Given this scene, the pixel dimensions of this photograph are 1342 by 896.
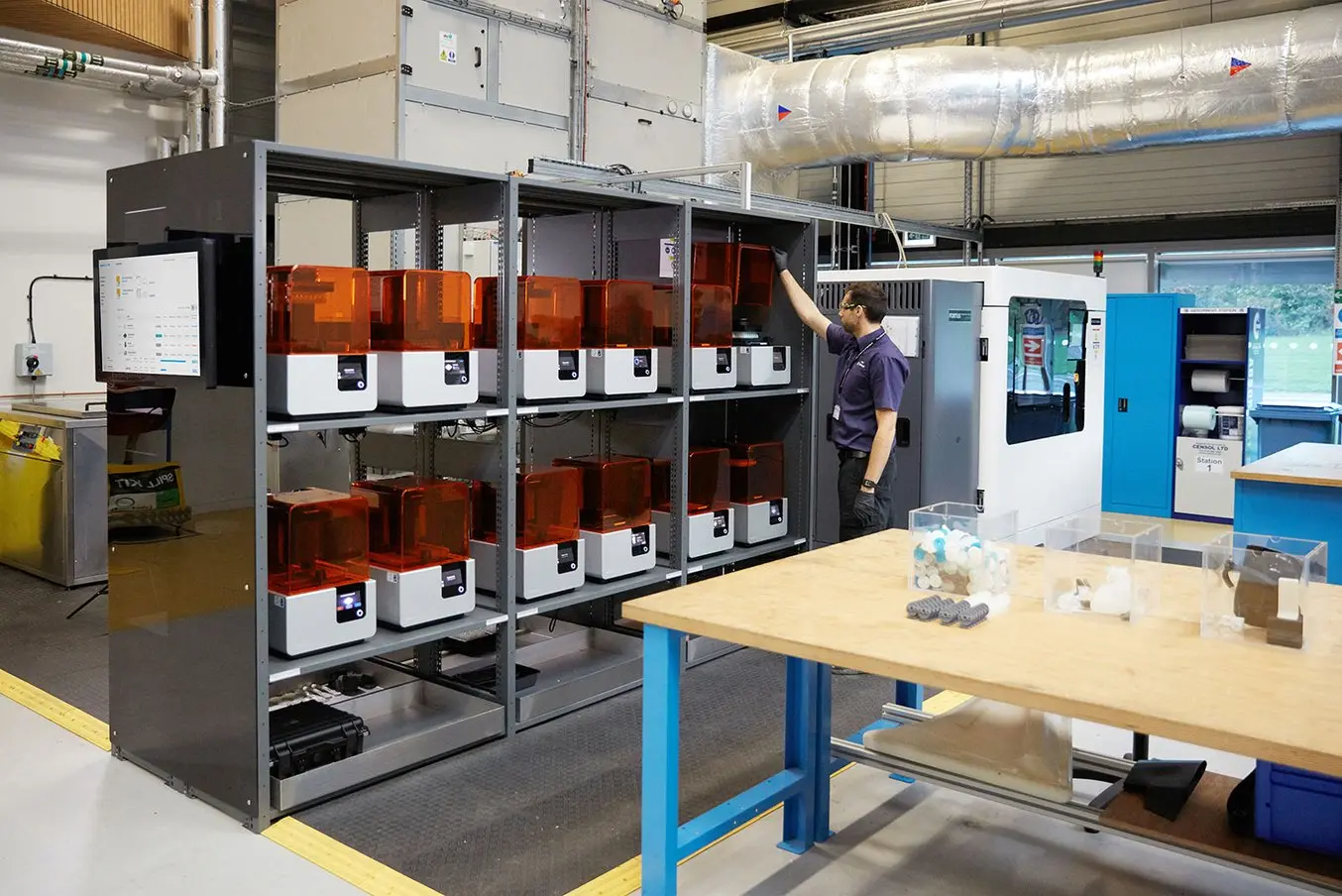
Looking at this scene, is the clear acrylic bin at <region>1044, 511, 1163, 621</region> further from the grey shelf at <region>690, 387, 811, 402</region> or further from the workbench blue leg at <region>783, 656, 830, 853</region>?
the grey shelf at <region>690, 387, 811, 402</region>

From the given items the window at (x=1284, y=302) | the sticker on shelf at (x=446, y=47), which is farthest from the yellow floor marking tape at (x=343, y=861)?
the window at (x=1284, y=302)

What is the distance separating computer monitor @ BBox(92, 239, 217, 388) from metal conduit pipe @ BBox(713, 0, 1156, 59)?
5853mm

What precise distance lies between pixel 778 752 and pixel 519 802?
2.97 feet

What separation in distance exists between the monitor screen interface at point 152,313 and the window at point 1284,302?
296 inches

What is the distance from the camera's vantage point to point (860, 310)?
441 cm

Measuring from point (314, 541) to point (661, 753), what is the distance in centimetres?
156

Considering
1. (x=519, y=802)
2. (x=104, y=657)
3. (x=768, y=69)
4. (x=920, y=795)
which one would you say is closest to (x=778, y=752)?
(x=920, y=795)

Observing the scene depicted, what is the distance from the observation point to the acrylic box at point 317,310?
3219mm

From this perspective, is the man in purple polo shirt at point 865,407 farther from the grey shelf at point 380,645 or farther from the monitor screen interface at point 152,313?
the monitor screen interface at point 152,313

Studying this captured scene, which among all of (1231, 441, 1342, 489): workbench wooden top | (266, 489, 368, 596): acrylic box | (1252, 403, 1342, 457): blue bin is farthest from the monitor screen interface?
(1252, 403, 1342, 457): blue bin

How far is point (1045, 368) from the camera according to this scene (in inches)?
249

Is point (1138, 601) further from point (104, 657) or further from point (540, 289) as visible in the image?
point (104, 657)

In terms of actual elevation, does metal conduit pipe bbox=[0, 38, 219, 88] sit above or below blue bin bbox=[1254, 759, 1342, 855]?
above

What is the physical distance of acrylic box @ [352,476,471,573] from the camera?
12.0 feet
